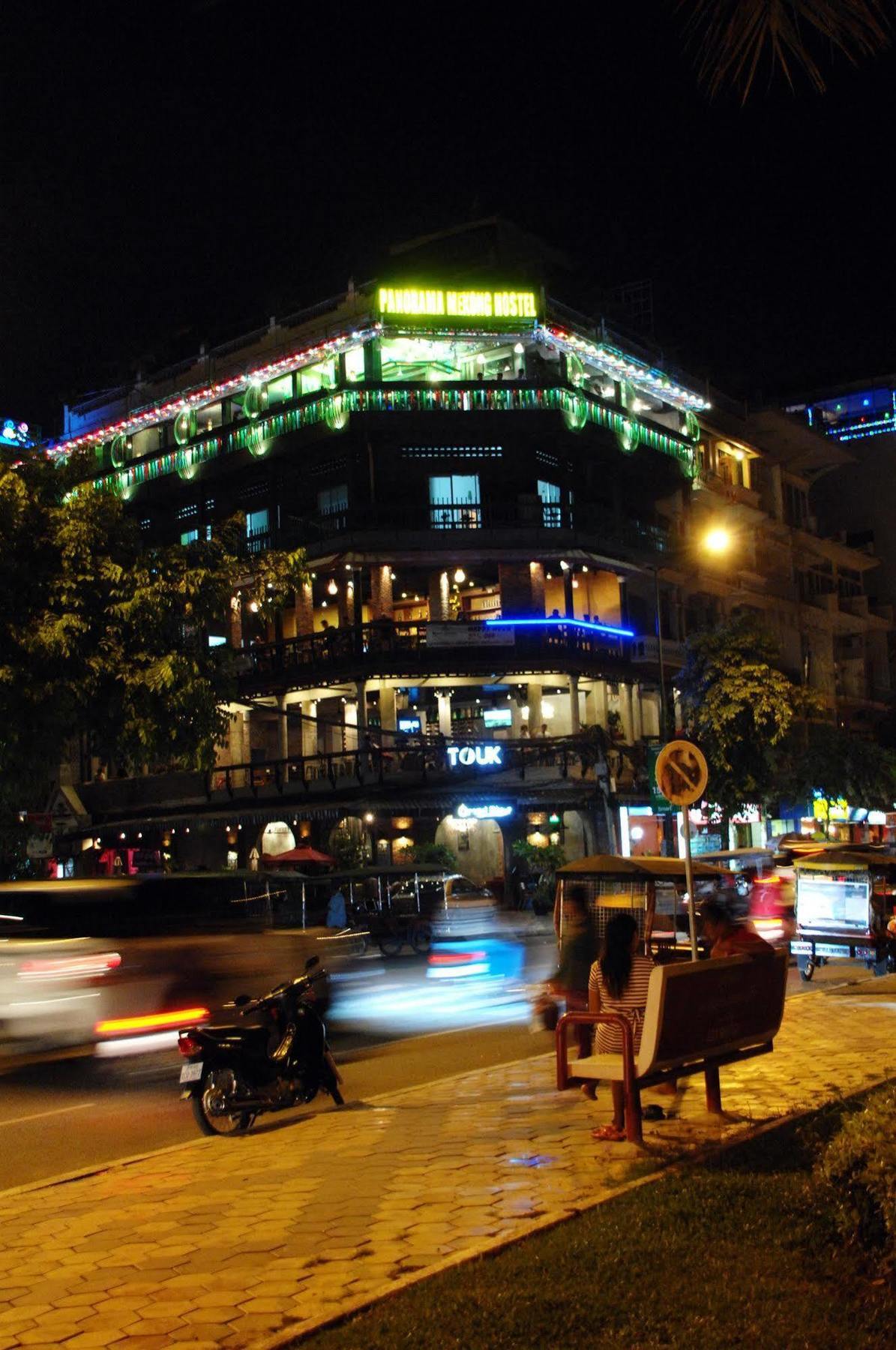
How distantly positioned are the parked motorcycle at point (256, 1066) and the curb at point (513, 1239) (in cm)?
372

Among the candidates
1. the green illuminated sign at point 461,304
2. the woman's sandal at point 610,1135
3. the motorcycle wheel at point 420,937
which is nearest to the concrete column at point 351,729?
the motorcycle wheel at point 420,937

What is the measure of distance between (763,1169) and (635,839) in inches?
1368

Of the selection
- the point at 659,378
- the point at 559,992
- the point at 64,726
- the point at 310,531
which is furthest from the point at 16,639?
the point at 659,378

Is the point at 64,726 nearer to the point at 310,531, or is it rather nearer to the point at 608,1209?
the point at 608,1209

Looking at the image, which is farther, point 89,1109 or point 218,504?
point 218,504

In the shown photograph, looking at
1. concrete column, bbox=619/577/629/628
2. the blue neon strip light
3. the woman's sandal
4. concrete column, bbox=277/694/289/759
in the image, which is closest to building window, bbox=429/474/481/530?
the blue neon strip light

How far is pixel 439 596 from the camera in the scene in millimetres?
42562

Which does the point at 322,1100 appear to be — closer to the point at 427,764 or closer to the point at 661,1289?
the point at 661,1289

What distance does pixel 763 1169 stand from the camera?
22.7 ft

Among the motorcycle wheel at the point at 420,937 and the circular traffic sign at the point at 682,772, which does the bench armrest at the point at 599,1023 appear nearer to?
the circular traffic sign at the point at 682,772

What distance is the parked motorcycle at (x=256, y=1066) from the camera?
32.4ft

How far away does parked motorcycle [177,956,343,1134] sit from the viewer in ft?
32.4

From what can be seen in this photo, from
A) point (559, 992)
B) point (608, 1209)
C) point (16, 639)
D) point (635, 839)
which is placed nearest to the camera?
point (608, 1209)

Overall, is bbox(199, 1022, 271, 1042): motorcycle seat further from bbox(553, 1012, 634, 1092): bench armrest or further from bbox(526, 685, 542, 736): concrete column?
bbox(526, 685, 542, 736): concrete column
